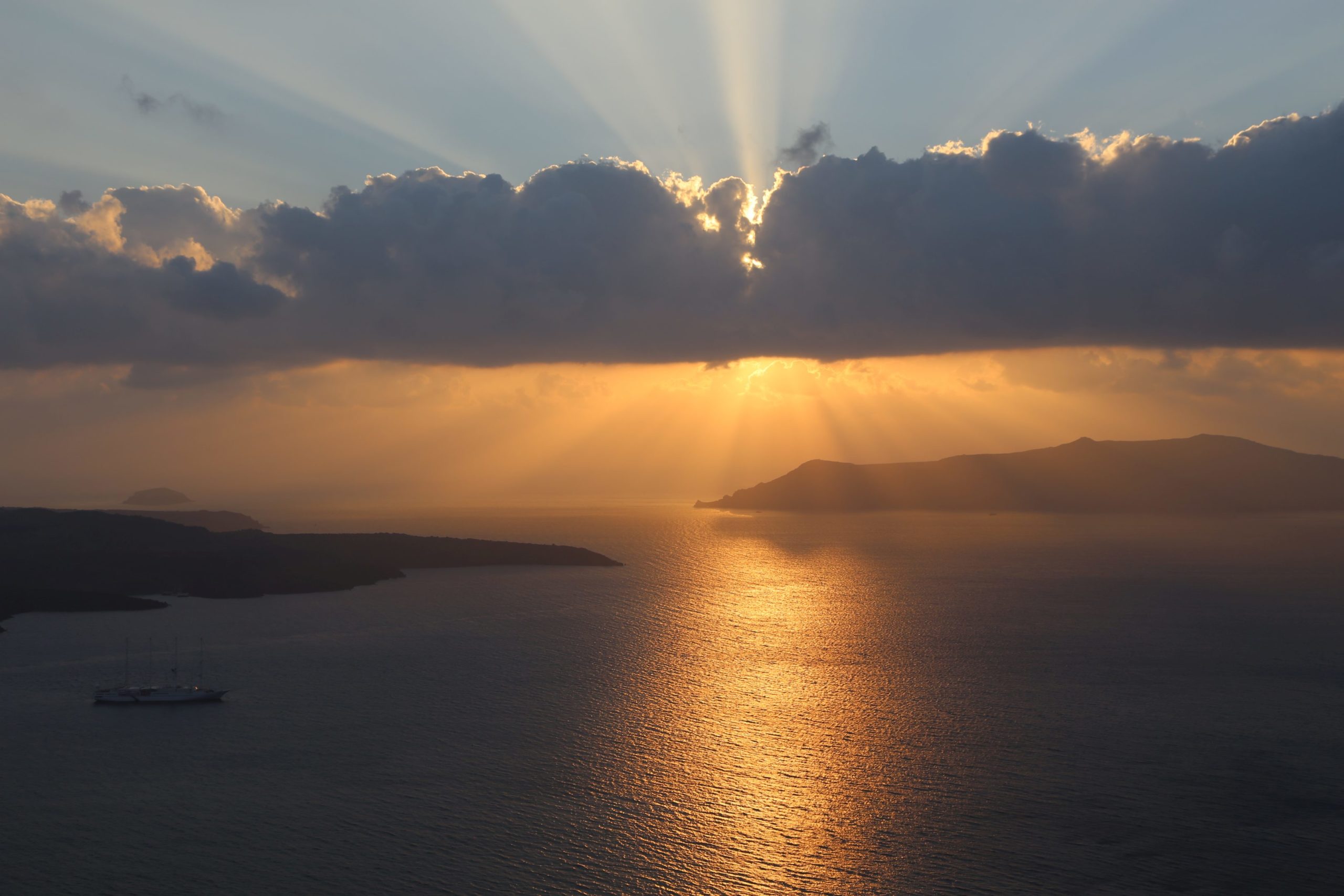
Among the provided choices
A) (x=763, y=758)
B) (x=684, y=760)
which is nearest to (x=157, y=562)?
(x=684, y=760)

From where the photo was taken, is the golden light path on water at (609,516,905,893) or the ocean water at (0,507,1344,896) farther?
the golden light path on water at (609,516,905,893)

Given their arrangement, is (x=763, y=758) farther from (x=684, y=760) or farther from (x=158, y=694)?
(x=158, y=694)

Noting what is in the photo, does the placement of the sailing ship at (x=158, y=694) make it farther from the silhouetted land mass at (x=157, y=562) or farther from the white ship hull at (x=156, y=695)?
the silhouetted land mass at (x=157, y=562)

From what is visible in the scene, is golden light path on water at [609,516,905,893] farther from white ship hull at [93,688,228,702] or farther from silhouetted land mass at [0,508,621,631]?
silhouetted land mass at [0,508,621,631]

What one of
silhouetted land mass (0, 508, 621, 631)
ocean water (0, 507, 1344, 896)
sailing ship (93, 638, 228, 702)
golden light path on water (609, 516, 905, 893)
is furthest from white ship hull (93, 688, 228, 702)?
silhouetted land mass (0, 508, 621, 631)

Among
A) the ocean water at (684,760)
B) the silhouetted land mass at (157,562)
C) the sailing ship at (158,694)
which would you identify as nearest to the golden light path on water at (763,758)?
the ocean water at (684,760)

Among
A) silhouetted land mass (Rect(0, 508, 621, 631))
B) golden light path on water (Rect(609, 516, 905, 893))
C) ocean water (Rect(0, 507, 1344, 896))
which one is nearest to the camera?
ocean water (Rect(0, 507, 1344, 896))
